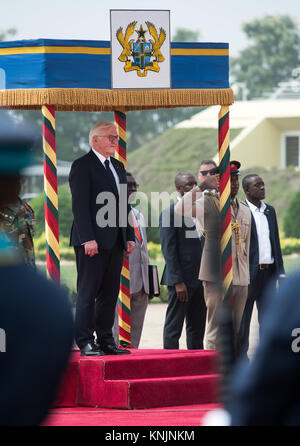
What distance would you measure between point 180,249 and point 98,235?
1578 millimetres

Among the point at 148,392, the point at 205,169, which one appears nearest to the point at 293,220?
the point at 205,169

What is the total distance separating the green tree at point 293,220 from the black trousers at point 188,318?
2064 cm

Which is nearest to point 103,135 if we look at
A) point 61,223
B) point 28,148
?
point 28,148

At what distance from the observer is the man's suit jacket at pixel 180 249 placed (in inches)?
324

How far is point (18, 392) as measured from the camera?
168cm

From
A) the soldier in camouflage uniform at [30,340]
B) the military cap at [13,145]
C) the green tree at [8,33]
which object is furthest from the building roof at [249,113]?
the soldier in camouflage uniform at [30,340]

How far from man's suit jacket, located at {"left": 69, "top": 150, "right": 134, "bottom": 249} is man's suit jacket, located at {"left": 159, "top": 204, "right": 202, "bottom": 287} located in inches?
51.5

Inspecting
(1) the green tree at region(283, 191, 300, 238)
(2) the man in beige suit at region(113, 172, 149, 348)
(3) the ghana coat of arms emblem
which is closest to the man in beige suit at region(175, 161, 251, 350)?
(2) the man in beige suit at region(113, 172, 149, 348)

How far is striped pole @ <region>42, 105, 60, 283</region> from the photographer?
23.2ft

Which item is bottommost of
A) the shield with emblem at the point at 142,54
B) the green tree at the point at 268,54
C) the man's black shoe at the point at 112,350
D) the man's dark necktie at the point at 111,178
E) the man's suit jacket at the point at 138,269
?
the man's black shoe at the point at 112,350

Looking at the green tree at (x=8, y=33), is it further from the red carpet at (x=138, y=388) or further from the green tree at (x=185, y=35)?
the red carpet at (x=138, y=388)

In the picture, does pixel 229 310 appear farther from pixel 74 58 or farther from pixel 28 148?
pixel 74 58

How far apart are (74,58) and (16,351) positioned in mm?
5481

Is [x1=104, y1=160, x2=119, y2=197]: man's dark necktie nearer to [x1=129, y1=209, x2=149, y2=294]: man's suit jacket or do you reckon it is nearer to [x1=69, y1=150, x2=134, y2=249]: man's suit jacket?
[x1=69, y1=150, x2=134, y2=249]: man's suit jacket
